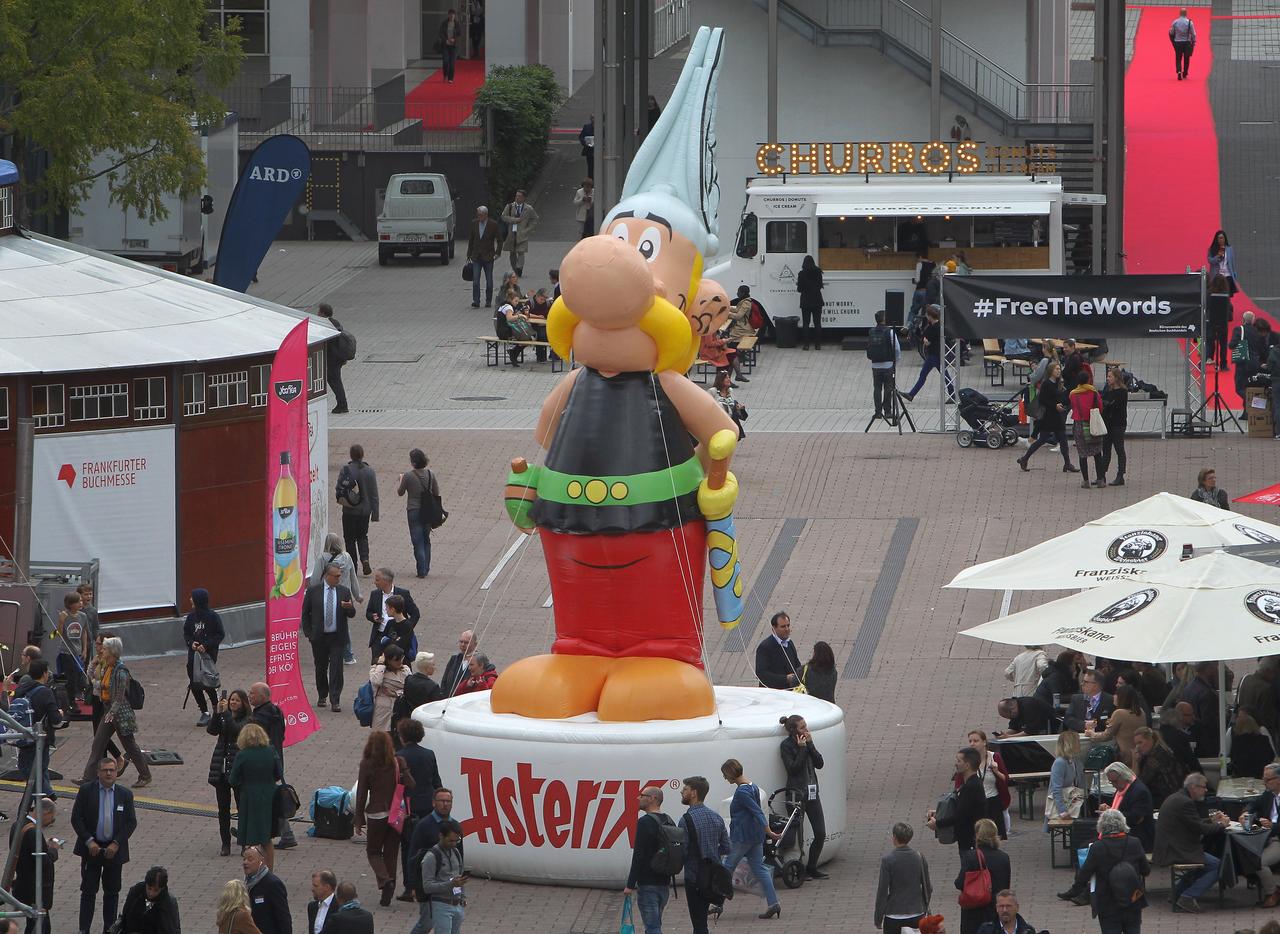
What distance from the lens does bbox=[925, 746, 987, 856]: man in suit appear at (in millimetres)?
16188

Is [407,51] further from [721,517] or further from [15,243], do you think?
[721,517]

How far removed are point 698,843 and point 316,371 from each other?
1162 cm

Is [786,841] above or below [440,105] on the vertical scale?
below

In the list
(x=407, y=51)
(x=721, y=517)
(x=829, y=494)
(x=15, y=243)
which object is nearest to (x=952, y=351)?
(x=829, y=494)

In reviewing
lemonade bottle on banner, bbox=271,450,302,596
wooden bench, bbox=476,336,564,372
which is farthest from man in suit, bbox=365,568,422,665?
wooden bench, bbox=476,336,564,372

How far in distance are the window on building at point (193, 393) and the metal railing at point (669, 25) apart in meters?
38.8

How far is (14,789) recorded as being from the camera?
61.8 feet

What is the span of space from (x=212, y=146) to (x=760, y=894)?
32108mm

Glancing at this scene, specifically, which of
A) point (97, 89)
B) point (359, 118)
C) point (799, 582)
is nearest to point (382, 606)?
point (799, 582)

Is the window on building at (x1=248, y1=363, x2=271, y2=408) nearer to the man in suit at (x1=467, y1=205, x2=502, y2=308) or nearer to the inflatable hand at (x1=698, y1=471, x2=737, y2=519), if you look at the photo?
the inflatable hand at (x1=698, y1=471, x2=737, y2=519)

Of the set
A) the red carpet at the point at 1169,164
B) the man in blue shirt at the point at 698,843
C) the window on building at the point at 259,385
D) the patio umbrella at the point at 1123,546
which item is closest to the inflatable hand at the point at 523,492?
the man in blue shirt at the point at 698,843

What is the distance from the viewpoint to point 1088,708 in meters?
18.6

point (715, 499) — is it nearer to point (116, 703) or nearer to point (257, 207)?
point (116, 703)

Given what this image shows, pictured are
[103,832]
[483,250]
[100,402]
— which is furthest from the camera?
[483,250]
